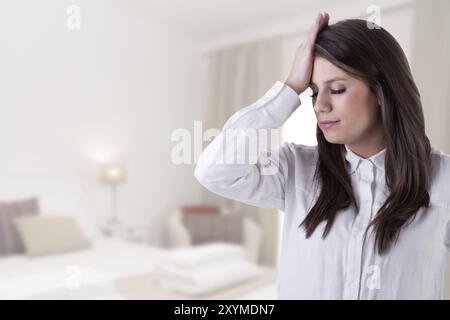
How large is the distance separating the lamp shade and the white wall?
0.6 inches

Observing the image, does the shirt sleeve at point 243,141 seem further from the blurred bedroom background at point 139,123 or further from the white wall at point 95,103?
the white wall at point 95,103

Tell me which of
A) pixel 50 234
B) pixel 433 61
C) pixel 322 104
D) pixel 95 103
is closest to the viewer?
pixel 322 104

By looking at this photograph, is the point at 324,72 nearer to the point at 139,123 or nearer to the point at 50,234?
the point at 139,123

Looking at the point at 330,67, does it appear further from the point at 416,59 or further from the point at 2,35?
the point at 2,35

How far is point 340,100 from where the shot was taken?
360 millimetres

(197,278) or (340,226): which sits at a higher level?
(340,226)

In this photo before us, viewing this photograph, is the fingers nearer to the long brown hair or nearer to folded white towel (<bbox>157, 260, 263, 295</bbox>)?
the long brown hair

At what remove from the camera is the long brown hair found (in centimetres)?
35

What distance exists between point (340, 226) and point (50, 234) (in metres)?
0.68

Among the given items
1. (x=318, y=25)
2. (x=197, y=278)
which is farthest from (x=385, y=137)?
(x=197, y=278)

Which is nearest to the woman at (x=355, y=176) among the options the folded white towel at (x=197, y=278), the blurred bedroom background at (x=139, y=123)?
the blurred bedroom background at (x=139, y=123)

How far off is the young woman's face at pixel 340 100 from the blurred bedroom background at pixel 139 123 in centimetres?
14
